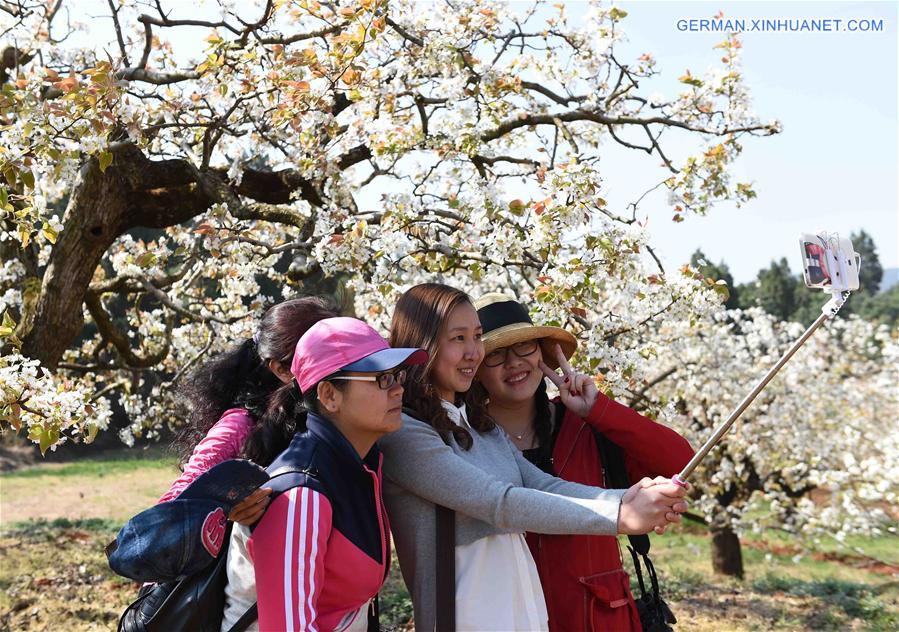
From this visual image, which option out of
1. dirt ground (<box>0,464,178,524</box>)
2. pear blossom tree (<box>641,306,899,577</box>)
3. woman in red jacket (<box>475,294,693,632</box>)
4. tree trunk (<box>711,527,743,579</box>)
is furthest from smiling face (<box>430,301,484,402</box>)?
dirt ground (<box>0,464,178,524</box>)

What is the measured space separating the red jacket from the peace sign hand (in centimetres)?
3

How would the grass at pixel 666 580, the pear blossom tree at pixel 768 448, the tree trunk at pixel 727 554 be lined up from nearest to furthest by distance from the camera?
the grass at pixel 666 580, the pear blossom tree at pixel 768 448, the tree trunk at pixel 727 554

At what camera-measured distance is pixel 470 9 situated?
592 cm

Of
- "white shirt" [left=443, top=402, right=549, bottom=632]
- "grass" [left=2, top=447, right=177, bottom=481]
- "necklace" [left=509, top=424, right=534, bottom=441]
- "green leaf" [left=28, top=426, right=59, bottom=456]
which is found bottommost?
"grass" [left=2, top=447, right=177, bottom=481]

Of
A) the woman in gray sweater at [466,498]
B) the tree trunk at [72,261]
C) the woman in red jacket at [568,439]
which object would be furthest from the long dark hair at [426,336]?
the tree trunk at [72,261]

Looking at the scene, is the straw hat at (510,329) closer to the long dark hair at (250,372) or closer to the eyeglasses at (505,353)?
the eyeglasses at (505,353)

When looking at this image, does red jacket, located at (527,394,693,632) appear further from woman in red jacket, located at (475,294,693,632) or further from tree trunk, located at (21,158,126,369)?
tree trunk, located at (21,158,126,369)

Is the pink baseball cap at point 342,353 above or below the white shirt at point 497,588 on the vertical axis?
above

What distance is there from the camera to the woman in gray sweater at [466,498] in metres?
2.05

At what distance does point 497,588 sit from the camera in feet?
6.88

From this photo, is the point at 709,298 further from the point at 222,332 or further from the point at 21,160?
the point at 222,332

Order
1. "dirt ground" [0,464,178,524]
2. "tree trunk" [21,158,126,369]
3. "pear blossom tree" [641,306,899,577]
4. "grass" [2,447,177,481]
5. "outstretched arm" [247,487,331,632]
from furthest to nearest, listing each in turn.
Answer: "grass" [2,447,177,481]
"dirt ground" [0,464,178,524]
"pear blossom tree" [641,306,899,577]
"tree trunk" [21,158,126,369]
"outstretched arm" [247,487,331,632]

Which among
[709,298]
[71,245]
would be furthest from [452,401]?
[71,245]

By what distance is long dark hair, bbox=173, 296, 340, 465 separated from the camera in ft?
7.78
